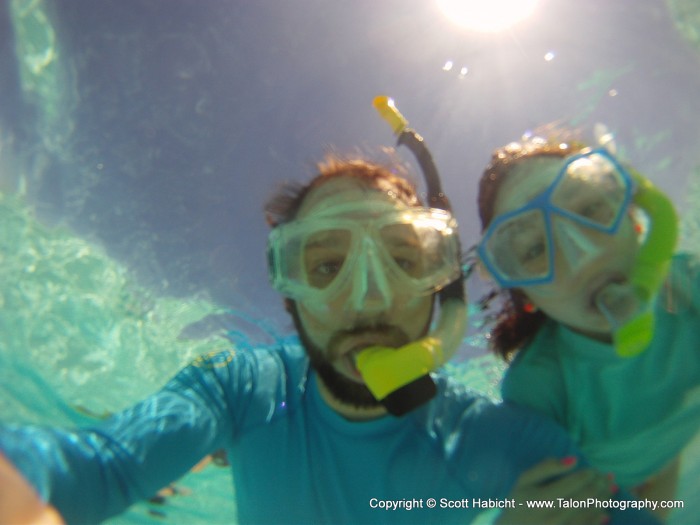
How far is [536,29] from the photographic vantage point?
5453 millimetres

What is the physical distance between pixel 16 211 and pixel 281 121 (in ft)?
17.3

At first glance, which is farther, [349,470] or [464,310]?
[464,310]

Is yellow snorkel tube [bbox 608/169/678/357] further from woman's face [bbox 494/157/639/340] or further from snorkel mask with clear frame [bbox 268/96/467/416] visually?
snorkel mask with clear frame [bbox 268/96/467/416]

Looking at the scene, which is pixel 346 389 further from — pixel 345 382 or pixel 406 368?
pixel 406 368

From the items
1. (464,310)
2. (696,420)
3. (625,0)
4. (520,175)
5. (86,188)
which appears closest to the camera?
(464,310)

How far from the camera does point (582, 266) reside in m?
2.92

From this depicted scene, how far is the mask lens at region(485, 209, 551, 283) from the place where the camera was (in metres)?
3.16

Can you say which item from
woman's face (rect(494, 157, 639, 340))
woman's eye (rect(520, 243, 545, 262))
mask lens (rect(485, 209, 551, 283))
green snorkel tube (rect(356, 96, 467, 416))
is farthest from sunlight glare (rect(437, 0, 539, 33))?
green snorkel tube (rect(356, 96, 467, 416))

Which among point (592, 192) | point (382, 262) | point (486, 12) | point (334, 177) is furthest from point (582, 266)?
point (486, 12)

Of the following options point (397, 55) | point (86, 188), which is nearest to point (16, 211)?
point (86, 188)

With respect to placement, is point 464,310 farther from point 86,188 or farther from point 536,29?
point 86,188

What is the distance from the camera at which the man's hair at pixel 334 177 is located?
133 inches

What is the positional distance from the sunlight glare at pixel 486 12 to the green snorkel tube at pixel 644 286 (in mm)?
3802

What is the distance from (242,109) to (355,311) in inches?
177
